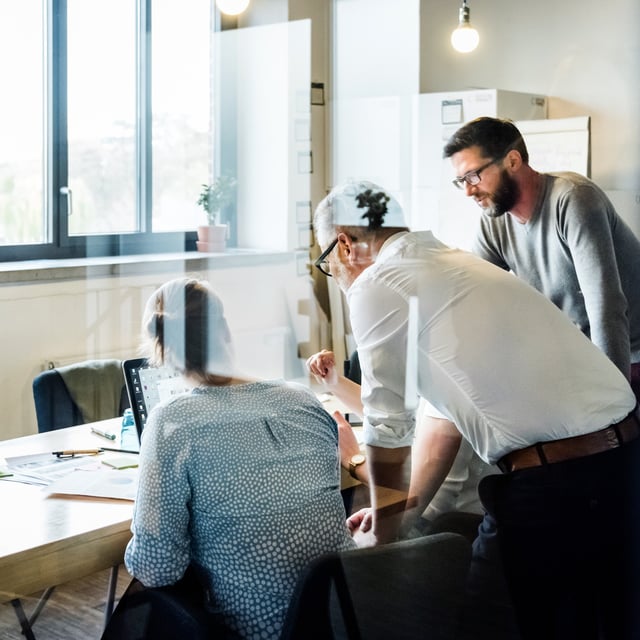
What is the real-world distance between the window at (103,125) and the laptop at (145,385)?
0.25 meters

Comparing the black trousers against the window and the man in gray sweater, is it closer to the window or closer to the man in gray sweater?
the man in gray sweater

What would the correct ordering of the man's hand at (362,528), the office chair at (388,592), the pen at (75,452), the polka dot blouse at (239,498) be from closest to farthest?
1. the polka dot blouse at (239,498)
2. the office chair at (388,592)
3. the man's hand at (362,528)
4. the pen at (75,452)

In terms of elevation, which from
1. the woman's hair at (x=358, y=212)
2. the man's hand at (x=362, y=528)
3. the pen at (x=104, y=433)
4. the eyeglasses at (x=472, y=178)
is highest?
the eyeglasses at (x=472, y=178)

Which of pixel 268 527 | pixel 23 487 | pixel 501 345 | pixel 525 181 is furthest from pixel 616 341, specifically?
pixel 23 487

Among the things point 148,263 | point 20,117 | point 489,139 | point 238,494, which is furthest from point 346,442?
point 20,117

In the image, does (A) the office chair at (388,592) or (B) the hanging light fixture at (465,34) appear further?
(B) the hanging light fixture at (465,34)

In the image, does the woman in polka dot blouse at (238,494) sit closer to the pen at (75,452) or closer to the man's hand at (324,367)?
the man's hand at (324,367)

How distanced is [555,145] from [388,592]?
0.94 metres

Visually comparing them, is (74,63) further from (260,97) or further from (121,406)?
(121,406)

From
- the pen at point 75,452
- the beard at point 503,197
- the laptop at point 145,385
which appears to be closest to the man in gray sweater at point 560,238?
the beard at point 503,197

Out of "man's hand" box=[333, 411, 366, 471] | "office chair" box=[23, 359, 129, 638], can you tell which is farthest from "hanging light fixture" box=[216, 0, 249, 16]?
"man's hand" box=[333, 411, 366, 471]

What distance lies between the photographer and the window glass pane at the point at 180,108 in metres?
2.00

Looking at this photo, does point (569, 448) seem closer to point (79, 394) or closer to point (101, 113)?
point (79, 394)

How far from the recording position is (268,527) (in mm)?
1654
